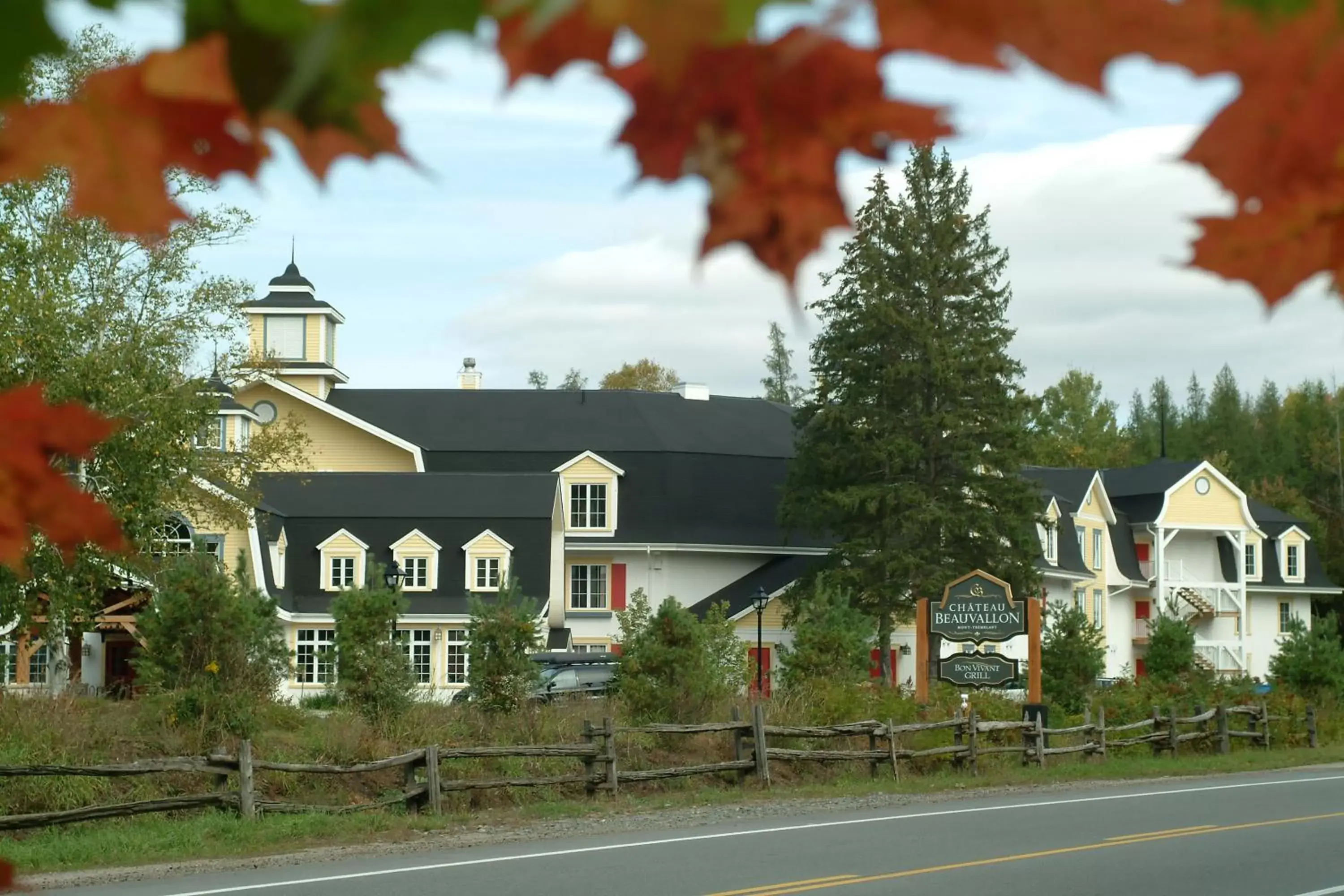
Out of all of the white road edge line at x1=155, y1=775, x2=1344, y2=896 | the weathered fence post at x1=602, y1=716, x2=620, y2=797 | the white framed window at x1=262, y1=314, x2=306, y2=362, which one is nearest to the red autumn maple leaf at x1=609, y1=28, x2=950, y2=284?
the white road edge line at x1=155, y1=775, x2=1344, y2=896

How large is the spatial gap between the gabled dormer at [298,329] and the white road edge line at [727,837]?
3401 cm

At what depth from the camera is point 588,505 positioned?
47375mm

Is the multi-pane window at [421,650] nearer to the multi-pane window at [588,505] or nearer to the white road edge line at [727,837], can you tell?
the multi-pane window at [588,505]

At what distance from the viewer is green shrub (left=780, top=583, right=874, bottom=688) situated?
23.1 meters

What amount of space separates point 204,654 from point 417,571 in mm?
22828

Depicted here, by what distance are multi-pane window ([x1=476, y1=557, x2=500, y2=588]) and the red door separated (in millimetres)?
7440

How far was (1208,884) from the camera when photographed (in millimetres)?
11914

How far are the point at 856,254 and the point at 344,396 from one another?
21.9 metres

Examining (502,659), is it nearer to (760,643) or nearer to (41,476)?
(760,643)

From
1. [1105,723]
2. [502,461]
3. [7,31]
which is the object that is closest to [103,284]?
[1105,723]

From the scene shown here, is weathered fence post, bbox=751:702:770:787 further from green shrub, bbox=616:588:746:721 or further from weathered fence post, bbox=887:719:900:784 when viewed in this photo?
weathered fence post, bbox=887:719:900:784

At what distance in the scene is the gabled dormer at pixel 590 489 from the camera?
4709 cm

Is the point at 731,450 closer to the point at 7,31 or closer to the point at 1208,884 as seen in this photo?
the point at 1208,884

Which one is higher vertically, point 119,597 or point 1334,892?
point 119,597
